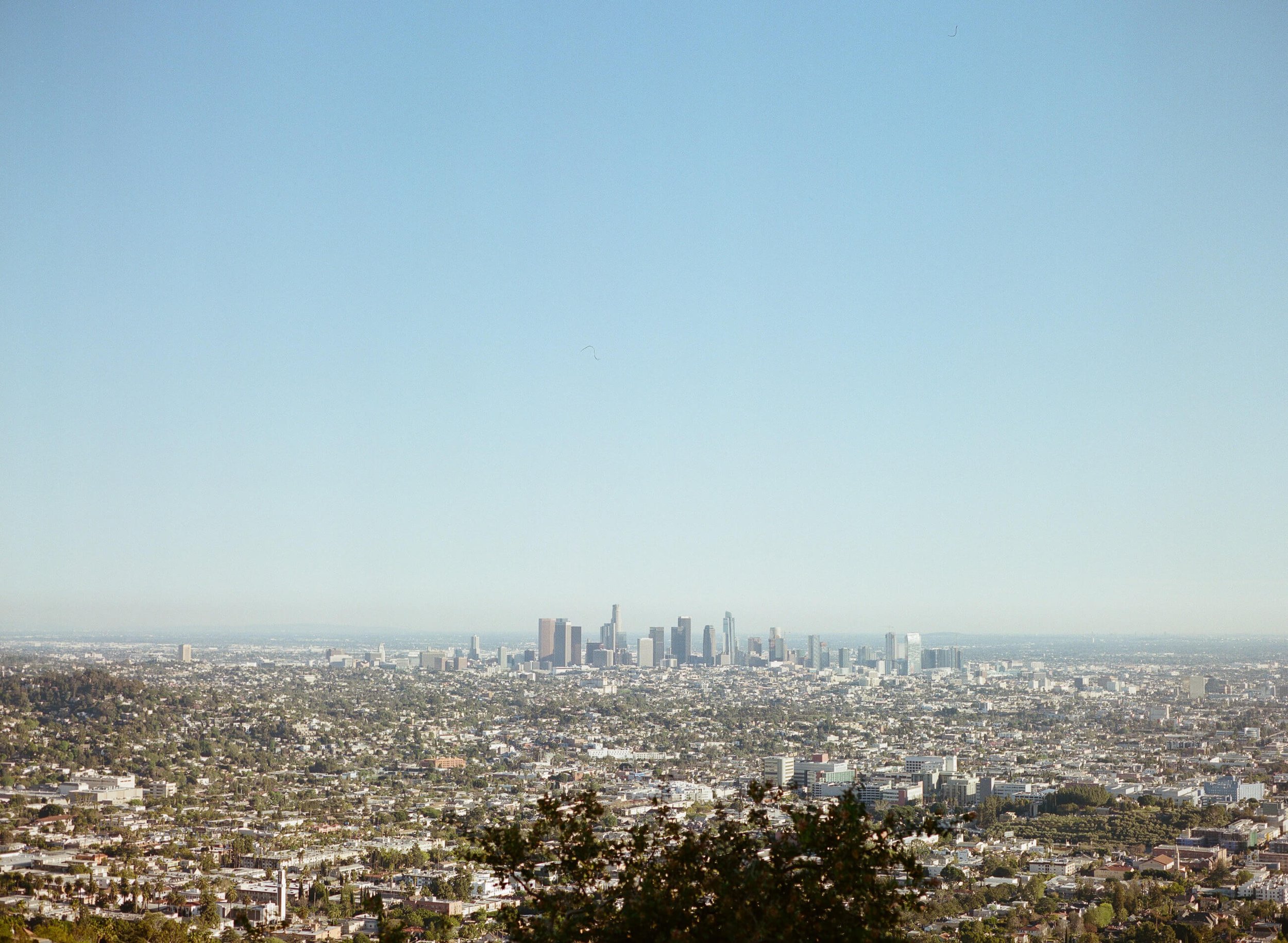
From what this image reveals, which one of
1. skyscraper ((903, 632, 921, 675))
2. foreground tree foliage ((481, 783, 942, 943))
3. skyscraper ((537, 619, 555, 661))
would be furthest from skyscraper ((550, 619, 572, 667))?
foreground tree foliage ((481, 783, 942, 943))

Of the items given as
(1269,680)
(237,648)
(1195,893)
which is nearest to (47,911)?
(1195,893)

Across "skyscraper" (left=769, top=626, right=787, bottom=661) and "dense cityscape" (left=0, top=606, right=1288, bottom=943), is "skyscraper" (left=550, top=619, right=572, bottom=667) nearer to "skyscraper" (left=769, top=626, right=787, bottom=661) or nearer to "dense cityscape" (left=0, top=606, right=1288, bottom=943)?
"dense cityscape" (left=0, top=606, right=1288, bottom=943)

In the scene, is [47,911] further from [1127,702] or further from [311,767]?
[1127,702]

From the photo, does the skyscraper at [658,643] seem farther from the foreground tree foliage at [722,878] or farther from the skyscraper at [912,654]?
the foreground tree foliage at [722,878]

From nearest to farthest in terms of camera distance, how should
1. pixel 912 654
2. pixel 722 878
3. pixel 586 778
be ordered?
pixel 722 878, pixel 586 778, pixel 912 654

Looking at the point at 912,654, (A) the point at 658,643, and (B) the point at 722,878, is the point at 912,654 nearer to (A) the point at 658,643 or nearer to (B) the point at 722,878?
(A) the point at 658,643

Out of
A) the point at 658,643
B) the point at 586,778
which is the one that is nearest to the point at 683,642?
the point at 658,643
